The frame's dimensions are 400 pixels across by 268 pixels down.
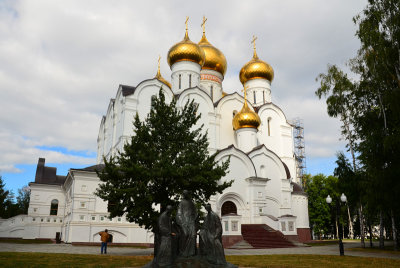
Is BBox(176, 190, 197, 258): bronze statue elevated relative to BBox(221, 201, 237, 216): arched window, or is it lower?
lower

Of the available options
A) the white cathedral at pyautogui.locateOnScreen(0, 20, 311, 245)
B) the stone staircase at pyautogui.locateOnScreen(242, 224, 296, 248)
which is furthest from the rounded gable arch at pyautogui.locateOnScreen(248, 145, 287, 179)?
the stone staircase at pyautogui.locateOnScreen(242, 224, 296, 248)

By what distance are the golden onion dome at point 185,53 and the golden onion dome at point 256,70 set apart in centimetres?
643

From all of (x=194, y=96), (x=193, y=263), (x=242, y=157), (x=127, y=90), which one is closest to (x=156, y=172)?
(x=193, y=263)

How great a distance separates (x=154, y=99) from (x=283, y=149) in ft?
64.5

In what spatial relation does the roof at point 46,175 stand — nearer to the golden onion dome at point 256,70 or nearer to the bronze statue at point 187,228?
the golden onion dome at point 256,70

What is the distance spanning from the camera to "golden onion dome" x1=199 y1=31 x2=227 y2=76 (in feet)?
105

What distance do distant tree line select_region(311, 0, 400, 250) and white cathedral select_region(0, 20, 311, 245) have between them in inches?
269

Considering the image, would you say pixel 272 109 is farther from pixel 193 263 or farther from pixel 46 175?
pixel 193 263

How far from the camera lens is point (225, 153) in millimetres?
22906

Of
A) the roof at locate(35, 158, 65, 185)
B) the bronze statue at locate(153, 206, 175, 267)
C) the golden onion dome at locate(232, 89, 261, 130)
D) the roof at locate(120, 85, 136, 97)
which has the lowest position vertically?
the bronze statue at locate(153, 206, 175, 267)

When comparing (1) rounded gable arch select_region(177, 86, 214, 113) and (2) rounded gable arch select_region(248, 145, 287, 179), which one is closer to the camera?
(2) rounded gable arch select_region(248, 145, 287, 179)

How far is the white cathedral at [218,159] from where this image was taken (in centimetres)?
1975

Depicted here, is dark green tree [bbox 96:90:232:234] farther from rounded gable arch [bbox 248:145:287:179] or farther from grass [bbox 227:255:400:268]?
rounded gable arch [bbox 248:145:287:179]

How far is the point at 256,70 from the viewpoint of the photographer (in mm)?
33156
